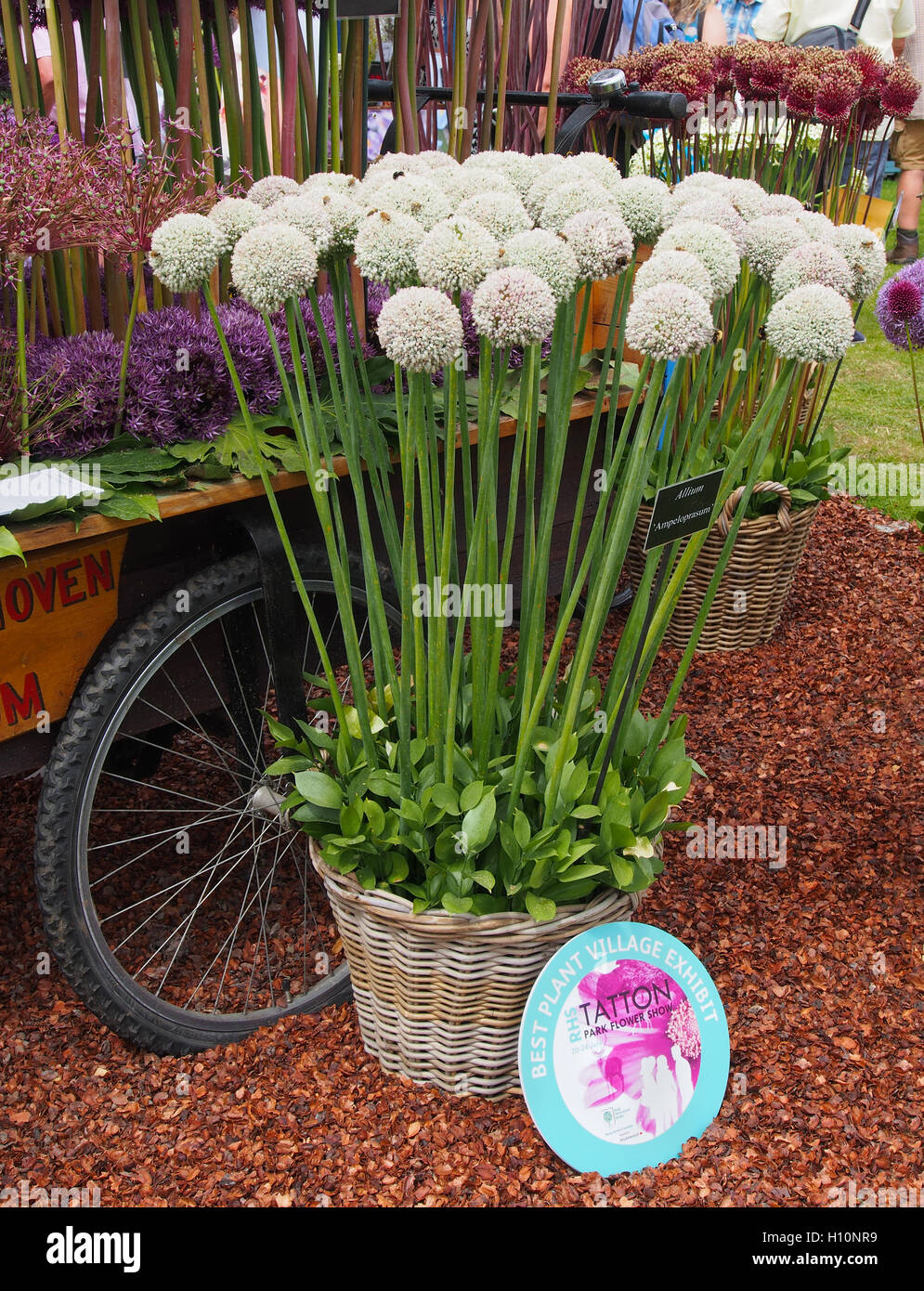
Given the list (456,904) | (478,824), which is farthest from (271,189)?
(456,904)

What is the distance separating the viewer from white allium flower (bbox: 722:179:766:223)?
152cm

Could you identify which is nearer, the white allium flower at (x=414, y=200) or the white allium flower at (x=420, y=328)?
the white allium flower at (x=420, y=328)

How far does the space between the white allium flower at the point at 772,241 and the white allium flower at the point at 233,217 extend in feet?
2.14

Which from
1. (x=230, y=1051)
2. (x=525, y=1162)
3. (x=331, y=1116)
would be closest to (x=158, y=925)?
(x=230, y=1051)

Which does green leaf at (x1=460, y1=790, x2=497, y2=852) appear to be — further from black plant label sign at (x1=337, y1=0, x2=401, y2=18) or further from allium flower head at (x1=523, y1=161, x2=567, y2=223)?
black plant label sign at (x1=337, y1=0, x2=401, y2=18)

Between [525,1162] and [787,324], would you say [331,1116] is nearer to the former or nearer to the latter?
[525,1162]

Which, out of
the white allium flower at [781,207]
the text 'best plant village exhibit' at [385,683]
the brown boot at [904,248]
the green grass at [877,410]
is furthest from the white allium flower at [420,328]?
the brown boot at [904,248]

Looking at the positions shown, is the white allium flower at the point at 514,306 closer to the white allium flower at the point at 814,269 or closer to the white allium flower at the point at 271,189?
the white allium flower at the point at 814,269

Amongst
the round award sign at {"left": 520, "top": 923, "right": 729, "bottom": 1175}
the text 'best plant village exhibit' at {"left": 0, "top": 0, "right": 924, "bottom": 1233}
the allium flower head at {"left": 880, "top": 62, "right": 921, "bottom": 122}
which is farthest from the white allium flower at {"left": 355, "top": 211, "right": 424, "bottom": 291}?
the allium flower head at {"left": 880, "top": 62, "right": 921, "bottom": 122}

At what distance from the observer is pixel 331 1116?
1806 millimetres

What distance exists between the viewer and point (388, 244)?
1350 mm

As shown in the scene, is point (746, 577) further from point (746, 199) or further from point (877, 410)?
point (877, 410)

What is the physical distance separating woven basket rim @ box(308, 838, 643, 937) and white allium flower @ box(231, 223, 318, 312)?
856 millimetres

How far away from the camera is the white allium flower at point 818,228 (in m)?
1.50
